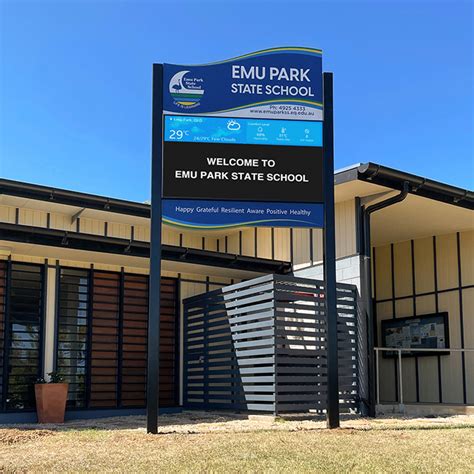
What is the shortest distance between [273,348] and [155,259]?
323 cm

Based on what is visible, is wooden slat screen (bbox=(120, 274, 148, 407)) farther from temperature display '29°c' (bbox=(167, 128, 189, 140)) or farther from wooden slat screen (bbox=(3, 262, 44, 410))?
temperature display '29°c' (bbox=(167, 128, 189, 140))

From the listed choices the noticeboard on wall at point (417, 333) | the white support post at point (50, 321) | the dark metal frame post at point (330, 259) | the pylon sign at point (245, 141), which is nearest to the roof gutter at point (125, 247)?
the white support post at point (50, 321)

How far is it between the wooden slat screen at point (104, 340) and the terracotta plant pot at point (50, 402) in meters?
1.25

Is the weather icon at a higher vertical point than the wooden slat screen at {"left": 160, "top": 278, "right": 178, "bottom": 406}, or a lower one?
higher

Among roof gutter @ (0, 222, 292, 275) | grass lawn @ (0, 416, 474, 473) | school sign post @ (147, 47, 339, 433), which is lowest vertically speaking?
grass lawn @ (0, 416, 474, 473)

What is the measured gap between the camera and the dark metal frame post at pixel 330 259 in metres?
9.18

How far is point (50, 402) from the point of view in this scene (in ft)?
38.9

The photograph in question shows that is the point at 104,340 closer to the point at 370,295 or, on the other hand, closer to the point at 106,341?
the point at 106,341

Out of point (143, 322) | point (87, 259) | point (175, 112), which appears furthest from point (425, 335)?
point (175, 112)

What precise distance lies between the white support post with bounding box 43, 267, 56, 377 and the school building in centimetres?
2

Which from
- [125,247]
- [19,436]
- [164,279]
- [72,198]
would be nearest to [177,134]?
[125,247]

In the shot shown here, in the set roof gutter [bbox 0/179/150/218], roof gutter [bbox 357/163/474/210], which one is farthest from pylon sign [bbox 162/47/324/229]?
roof gutter [bbox 0/179/150/218]

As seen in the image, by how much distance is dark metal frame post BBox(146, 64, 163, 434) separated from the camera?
28.7ft

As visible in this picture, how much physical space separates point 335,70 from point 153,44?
4.55 m
